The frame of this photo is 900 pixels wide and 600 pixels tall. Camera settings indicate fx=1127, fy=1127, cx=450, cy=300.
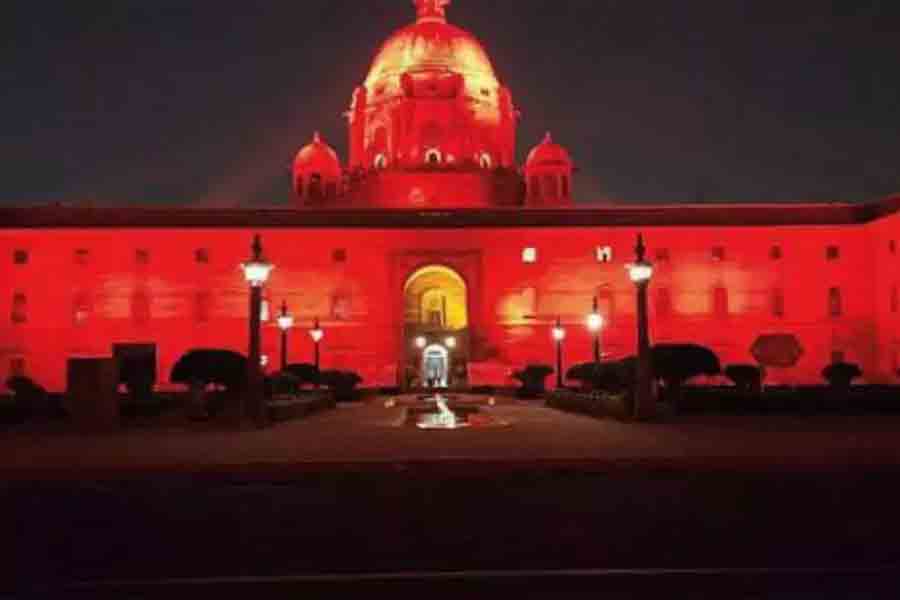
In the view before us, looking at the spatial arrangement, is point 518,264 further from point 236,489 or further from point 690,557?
point 690,557

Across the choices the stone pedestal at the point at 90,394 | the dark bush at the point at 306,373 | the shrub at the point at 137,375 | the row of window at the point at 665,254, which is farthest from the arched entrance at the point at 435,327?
the stone pedestal at the point at 90,394

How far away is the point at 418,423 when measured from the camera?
18953 mm

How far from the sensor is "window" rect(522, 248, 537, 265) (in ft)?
155

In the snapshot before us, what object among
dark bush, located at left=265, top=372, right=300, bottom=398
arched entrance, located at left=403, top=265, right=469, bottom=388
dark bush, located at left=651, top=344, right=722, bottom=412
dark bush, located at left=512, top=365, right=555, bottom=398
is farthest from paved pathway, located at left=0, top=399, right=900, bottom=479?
arched entrance, located at left=403, top=265, right=469, bottom=388

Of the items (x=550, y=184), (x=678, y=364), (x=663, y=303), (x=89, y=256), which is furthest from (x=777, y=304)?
(x=89, y=256)

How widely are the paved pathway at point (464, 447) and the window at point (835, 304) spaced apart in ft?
100

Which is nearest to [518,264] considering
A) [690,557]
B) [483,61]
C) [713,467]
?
[483,61]

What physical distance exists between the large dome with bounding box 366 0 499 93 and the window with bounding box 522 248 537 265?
1237 cm

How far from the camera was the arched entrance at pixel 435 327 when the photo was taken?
46.2 meters

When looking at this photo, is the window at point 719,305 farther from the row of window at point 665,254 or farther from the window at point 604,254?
the window at point 604,254

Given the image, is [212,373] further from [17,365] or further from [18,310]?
[18,310]

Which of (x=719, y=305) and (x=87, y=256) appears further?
(x=719, y=305)

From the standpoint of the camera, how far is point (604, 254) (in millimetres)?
47000

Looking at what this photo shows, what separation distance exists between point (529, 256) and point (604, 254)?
3.12 meters
